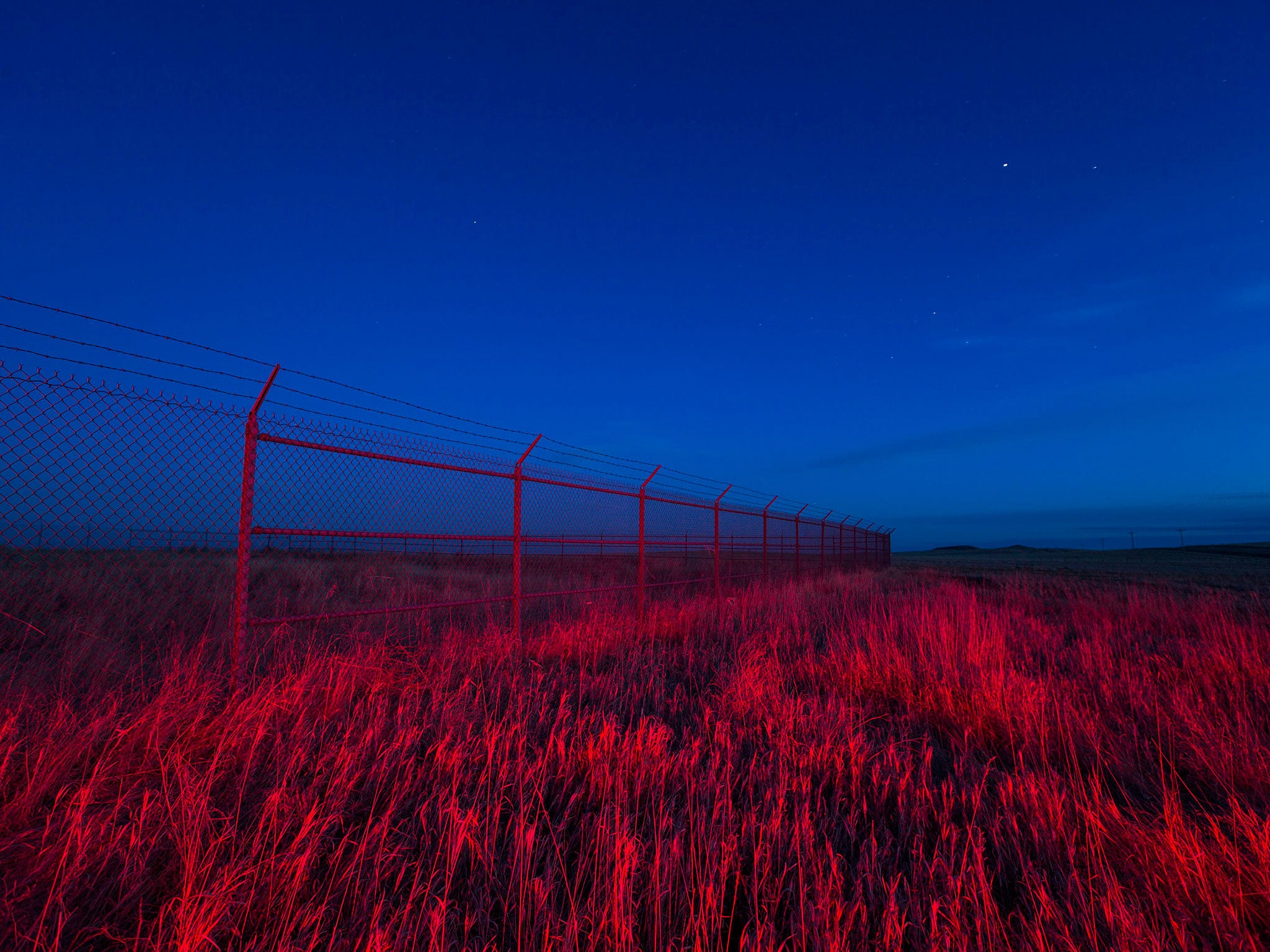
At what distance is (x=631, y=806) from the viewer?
2861mm

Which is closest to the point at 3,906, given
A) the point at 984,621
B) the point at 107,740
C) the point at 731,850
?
the point at 107,740

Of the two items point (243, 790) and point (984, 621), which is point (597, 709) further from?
point (984, 621)

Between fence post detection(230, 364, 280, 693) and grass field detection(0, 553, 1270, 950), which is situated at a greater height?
fence post detection(230, 364, 280, 693)

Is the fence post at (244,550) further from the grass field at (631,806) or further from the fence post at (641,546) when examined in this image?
the fence post at (641,546)

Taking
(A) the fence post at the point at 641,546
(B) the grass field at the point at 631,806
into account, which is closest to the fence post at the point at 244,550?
(B) the grass field at the point at 631,806

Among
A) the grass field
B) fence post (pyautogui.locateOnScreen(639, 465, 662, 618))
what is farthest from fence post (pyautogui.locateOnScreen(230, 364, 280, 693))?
fence post (pyautogui.locateOnScreen(639, 465, 662, 618))

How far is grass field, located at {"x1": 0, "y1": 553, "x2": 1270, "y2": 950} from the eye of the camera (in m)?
2.00

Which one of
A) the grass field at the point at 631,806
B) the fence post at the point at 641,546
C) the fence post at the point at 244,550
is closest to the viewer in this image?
the grass field at the point at 631,806

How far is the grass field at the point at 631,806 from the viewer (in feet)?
6.56

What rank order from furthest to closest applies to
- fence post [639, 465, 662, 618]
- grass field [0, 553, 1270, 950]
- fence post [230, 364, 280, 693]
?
1. fence post [639, 465, 662, 618]
2. fence post [230, 364, 280, 693]
3. grass field [0, 553, 1270, 950]

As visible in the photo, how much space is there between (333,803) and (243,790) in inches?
20.1

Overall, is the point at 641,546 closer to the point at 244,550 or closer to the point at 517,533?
the point at 517,533

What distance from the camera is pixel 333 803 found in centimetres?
259

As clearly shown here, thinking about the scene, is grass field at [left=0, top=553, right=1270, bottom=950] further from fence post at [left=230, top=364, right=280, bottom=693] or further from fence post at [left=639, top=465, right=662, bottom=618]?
fence post at [left=639, top=465, right=662, bottom=618]
